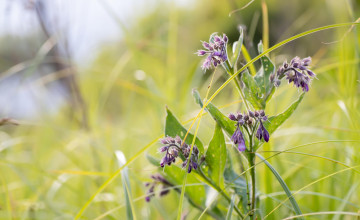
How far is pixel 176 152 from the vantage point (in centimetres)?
78

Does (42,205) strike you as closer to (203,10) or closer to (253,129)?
(253,129)

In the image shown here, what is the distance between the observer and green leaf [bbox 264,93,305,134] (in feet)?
2.55

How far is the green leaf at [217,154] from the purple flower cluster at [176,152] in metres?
0.04

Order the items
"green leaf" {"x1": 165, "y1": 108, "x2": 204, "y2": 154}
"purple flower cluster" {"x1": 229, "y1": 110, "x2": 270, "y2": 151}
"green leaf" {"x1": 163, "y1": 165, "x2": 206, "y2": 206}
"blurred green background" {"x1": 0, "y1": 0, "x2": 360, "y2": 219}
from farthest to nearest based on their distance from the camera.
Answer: "blurred green background" {"x1": 0, "y1": 0, "x2": 360, "y2": 219}
"green leaf" {"x1": 163, "y1": 165, "x2": 206, "y2": 206}
"green leaf" {"x1": 165, "y1": 108, "x2": 204, "y2": 154}
"purple flower cluster" {"x1": 229, "y1": 110, "x2": 270, "y2": 151}

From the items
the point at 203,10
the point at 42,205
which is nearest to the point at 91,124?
the point at 42,205

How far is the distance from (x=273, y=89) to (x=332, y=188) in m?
0.80

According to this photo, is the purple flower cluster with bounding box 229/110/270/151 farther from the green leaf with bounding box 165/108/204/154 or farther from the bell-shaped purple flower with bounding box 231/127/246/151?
the green leaf with bounding box 165/108/204/154

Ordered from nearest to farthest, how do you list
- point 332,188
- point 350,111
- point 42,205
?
point 350,111 < point 332,188 < point 42,205

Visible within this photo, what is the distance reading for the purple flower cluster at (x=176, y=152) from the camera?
0.77m

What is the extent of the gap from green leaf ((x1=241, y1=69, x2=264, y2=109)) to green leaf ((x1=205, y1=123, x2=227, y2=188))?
0.10m

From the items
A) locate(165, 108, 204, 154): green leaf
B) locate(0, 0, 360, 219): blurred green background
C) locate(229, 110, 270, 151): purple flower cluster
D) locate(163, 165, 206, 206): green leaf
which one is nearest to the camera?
locate(229, 110, 270, 151): purple flower cluster

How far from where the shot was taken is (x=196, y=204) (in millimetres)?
999

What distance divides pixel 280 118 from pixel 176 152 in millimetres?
237

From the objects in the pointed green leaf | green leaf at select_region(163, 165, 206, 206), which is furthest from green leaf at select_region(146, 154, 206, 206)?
the pointed green leaf
